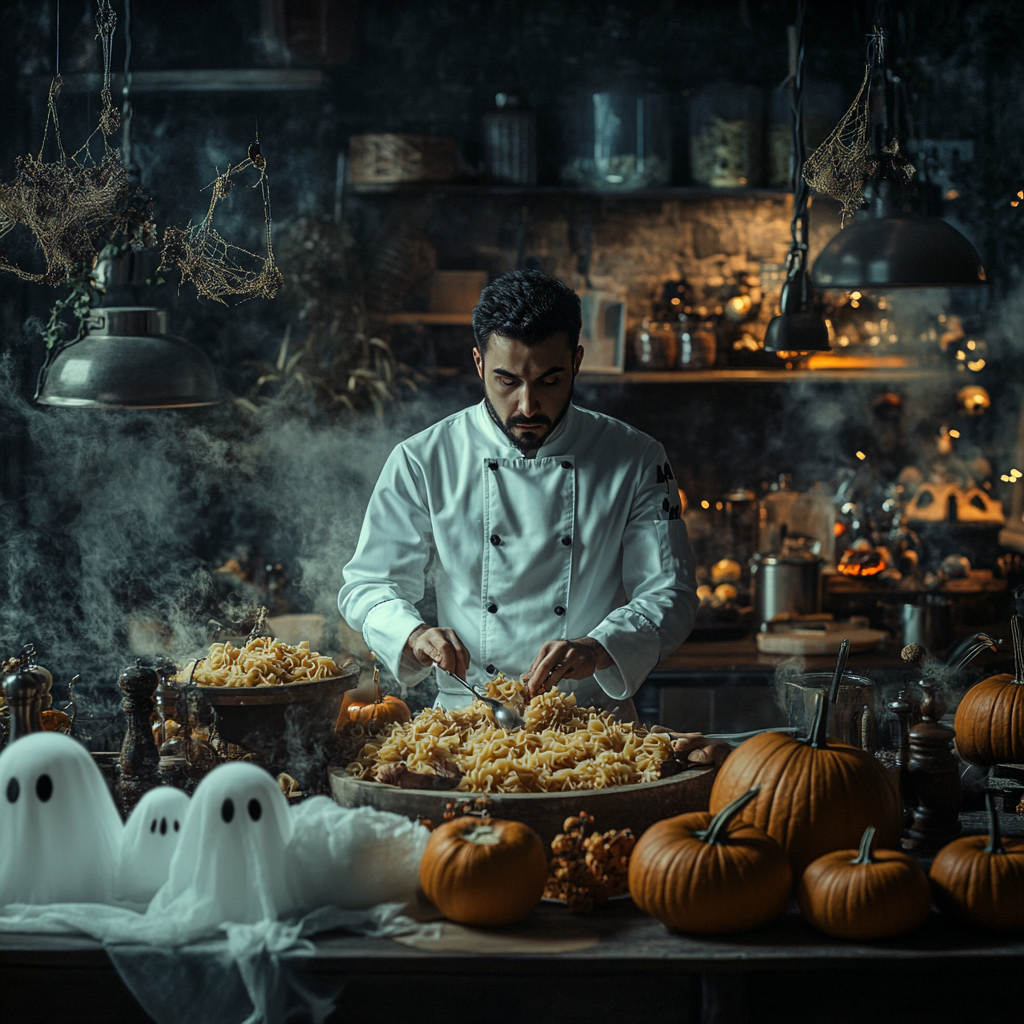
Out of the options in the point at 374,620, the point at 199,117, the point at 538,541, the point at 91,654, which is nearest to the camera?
the point at 374,620

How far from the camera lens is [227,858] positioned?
1573 millimetres

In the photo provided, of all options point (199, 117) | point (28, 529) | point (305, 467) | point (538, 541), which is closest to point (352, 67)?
point (199, 117)

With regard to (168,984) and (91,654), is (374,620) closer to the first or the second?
(168,984)

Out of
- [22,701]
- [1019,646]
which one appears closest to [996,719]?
[1019,646]

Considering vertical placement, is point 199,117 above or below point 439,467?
above

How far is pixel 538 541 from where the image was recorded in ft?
9.53

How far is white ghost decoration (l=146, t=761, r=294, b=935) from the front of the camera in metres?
1.57

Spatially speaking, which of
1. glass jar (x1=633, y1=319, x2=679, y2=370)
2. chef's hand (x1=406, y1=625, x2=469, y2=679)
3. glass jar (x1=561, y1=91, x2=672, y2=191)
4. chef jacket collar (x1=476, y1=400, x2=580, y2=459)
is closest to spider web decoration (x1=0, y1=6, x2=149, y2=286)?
chef jacket collar (x1=476, y1=400, x2=580, y2=459)

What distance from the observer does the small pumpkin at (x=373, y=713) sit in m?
2.30

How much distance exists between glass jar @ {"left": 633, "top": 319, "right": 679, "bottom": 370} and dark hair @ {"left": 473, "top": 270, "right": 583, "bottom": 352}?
251 centimetres

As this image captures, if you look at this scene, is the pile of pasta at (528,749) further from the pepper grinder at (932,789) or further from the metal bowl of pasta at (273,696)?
the pepper grinder at (932,789)

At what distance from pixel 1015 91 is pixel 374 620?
442cm

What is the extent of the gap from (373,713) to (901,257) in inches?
75.4

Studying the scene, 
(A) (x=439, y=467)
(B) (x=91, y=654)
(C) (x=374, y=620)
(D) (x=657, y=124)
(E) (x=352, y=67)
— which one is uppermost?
(E) (x=352, y=67)
